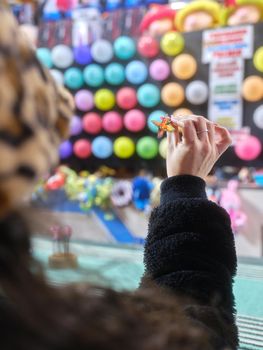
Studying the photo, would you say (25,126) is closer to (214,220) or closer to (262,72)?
(214,220)

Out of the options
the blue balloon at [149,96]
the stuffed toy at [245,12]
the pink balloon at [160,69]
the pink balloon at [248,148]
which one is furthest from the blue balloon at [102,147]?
the stuffed toy at [245,12]

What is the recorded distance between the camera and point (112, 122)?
1.77 meters

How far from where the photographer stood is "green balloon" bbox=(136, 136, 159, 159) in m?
1.67

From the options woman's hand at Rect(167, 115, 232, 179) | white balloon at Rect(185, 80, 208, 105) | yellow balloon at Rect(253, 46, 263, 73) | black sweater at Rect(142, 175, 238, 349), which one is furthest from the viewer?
white balloon at Rect(185, 80, 208, 105)

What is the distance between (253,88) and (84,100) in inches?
27.1

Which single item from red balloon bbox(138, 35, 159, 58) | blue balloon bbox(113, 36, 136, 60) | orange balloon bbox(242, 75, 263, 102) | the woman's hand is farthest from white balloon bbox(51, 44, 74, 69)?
the woman's hand

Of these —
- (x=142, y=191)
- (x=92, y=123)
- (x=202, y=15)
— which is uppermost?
(x=202, y=15)

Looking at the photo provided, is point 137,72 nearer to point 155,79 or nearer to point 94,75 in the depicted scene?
point 155,79

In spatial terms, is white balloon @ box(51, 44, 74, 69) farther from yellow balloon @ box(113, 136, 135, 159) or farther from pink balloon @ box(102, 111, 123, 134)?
yellow balloon @ box(113, 136, 135, 159)

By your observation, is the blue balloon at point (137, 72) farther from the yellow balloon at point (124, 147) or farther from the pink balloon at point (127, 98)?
the yellow balloon at point (124, 147)

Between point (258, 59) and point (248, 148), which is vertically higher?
point (258, 59)

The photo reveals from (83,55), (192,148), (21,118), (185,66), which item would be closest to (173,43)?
(185,66)

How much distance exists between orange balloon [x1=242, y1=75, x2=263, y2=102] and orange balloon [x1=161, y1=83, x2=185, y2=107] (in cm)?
24

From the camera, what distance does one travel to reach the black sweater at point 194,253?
480 millimetres
